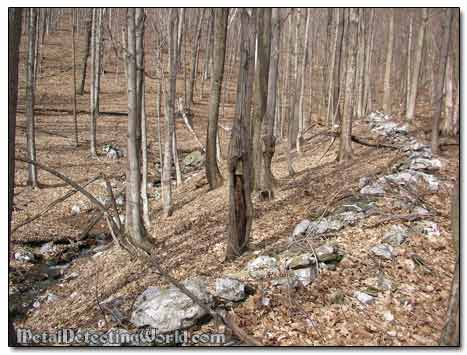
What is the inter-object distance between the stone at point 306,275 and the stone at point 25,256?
528cm

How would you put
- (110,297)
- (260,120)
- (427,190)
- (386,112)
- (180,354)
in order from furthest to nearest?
(386,112)
(260,120)
(427,190)
(110,297)
(180,354)

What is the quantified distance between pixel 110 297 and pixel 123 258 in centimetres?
165

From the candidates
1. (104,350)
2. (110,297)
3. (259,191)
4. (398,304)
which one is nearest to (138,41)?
(259,191)

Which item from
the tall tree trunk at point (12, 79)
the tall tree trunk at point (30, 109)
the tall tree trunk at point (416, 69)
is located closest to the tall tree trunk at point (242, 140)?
the tall tree trunk at point (12, 79)

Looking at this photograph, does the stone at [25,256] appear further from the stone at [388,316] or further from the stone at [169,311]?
the stone at [388,316]

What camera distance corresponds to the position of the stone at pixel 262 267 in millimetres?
5031

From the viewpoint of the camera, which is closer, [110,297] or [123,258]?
[110,297]

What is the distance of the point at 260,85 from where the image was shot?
25.9ft

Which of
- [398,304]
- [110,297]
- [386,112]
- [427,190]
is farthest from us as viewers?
[386,112]

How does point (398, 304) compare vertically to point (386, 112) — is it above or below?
below

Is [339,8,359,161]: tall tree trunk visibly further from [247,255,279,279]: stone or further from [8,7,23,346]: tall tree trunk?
[8,7,23,346]: tall tree trunk

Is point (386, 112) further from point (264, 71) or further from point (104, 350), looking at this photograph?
point (104, 350)

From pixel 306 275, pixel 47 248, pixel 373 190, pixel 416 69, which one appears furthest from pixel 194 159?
pixel 306 275

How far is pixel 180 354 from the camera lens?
3.97 meters
